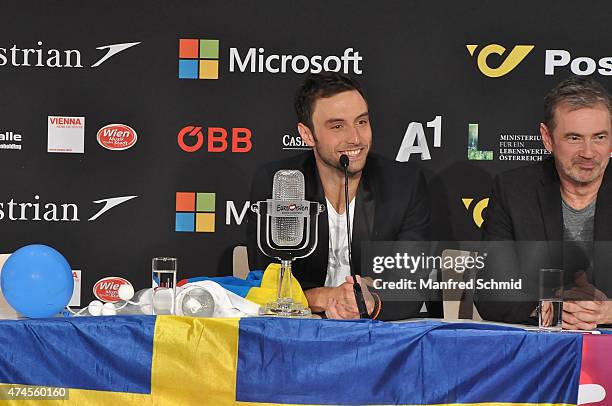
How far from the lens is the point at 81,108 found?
451 centimetres

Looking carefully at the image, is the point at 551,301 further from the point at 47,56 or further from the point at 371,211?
the point at 47,56

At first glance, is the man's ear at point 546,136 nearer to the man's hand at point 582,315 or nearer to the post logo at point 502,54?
the post logo at point 502,54

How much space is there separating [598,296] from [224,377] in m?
1.27

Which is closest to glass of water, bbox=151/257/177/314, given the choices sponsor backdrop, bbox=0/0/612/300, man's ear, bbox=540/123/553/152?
sponsor backdrop, bbox=0/0/612/300

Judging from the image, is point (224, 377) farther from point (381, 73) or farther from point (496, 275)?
point (381, 73)

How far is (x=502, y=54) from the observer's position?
14.6 feet

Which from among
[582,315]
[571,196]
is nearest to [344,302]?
[582,315]

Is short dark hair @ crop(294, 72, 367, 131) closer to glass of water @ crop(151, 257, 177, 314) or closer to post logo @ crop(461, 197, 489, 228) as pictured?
post logo @ crop(461, 197, 489, 228)

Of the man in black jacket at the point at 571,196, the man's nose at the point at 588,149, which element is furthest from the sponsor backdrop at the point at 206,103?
the man's nose at the point at 588,149

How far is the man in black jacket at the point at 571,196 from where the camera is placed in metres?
3.71

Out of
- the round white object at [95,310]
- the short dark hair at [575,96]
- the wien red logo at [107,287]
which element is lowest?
the wien red logo at [107,287]

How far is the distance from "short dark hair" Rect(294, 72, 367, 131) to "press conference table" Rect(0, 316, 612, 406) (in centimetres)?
198

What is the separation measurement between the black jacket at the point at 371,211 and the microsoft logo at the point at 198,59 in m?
0.67

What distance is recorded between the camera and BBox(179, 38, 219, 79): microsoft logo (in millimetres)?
4492
